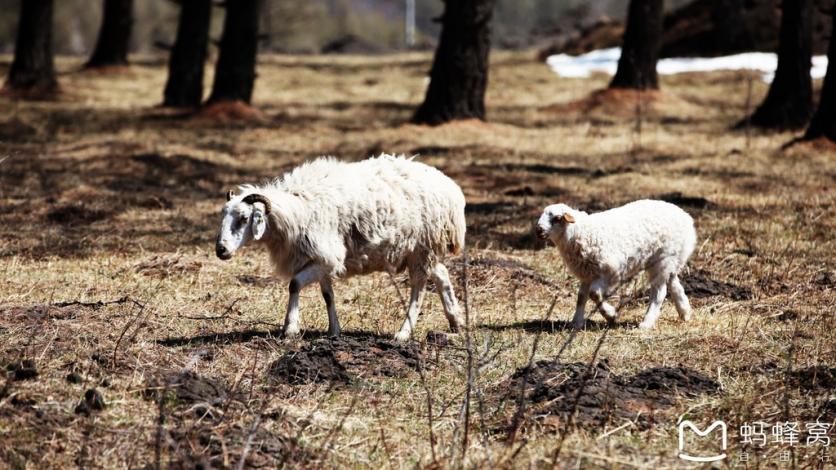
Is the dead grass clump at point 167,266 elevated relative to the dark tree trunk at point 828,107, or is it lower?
lower

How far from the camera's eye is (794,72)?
64.3 ft

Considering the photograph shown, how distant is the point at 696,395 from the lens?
256 inches

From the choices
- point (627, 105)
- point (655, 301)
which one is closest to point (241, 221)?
point (655, 301)

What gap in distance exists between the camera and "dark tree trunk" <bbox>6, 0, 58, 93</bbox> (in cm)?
2523

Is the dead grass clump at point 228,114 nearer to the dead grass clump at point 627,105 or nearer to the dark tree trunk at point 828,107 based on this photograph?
the dead grass clump at point 627,105

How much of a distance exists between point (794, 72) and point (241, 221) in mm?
14804

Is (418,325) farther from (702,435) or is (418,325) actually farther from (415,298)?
(702,435)

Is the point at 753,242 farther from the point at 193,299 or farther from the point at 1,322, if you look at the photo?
the point at 1,322

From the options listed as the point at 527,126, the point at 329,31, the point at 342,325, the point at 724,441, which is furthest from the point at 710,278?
the point at 329,31

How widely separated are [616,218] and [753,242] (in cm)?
333

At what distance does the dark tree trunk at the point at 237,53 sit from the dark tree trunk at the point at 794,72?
10.2m

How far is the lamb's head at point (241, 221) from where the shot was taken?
24.2 ft

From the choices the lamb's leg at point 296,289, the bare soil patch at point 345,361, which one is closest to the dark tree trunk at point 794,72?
the lamb's leg at point 296,289

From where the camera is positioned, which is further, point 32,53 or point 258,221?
point 32,53
